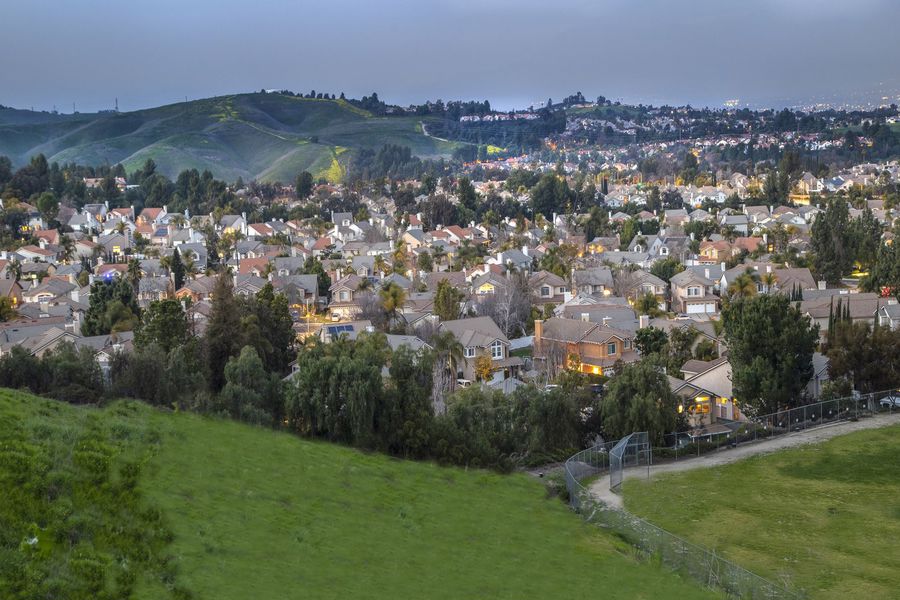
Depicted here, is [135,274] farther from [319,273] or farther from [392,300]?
[392,300]

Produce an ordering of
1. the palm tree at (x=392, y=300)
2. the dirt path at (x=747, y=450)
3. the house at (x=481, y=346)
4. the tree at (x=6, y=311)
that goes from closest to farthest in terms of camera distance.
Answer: the dirt path at (x=747, y=450) < the house at (x=481, y=346) < the palm tree at (x=392, y=300) < the tree at (x=6, y=311)

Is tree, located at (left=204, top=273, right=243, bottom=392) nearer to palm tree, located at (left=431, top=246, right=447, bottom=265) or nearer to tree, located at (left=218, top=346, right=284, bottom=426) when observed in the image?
tree, located at (left=218, top=346, right=284, bottom=426)

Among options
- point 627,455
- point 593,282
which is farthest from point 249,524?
point 593,282

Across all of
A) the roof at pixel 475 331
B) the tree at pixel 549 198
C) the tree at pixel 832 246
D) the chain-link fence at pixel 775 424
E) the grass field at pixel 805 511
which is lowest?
the grass field at pixel 805 511

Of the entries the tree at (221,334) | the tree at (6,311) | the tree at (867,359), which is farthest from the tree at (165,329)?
the tree at (867,359)

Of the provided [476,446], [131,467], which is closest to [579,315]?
[476,446]

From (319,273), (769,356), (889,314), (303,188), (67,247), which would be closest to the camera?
(769,356)

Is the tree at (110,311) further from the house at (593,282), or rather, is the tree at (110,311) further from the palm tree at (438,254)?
the palm tree at (438,254)
